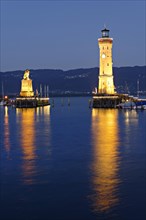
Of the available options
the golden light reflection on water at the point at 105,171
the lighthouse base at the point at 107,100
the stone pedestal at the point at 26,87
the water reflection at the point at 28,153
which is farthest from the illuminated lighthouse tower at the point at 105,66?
the golden light reflection on water at the point at 105,171

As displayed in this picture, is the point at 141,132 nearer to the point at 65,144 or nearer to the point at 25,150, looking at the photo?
the point at 65,144

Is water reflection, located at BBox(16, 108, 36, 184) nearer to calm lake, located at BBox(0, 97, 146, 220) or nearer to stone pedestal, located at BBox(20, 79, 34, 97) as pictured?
calm lake, located at BBox(0, 97, 146, 220)

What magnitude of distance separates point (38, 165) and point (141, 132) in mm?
20308

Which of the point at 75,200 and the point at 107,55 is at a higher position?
the point at 107,55

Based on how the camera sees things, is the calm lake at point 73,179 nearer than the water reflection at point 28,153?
Yes

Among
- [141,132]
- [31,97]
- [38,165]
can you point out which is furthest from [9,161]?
[31,97]

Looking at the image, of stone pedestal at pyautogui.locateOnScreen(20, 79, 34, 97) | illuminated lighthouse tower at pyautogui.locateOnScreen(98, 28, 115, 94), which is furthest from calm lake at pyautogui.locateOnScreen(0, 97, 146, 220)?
stone pedestal at pyautogui.locateOnScreen(20, 79, 34, 97)

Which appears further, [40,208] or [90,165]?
[90,165]

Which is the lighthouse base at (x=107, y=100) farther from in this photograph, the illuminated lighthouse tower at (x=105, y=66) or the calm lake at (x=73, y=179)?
the calm lake at (x=73, y=179)

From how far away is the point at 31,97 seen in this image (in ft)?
344

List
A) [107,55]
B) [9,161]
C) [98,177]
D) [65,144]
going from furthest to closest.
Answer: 1. [107,55]
2. [65,144]
3. [9,161]
4. [98,177]

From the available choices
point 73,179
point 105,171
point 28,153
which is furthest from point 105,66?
point 73,179

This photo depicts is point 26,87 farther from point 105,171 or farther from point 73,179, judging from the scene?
point 73,179

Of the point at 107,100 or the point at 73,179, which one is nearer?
the point at 73,179
